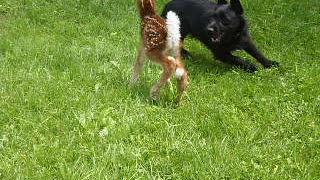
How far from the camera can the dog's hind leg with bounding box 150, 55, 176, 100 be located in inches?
202

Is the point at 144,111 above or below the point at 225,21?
below

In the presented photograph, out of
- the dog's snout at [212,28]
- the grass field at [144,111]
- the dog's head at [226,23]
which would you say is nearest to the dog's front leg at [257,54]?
the grass field at [144,111]

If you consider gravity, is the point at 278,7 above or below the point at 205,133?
above

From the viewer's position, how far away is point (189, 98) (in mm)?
5344

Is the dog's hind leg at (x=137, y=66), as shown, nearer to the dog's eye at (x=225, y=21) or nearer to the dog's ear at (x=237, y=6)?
the dog's eye at (x=225, y=21)

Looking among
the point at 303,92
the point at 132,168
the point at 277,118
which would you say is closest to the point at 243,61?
the point at 303,92

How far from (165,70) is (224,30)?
5.20 feet

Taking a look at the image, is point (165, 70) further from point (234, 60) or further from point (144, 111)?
point (234, 60)

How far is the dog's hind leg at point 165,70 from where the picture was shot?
514 centimetres

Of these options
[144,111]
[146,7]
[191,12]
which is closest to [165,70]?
[144,111]

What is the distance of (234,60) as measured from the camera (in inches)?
258

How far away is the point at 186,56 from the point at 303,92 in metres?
1.95

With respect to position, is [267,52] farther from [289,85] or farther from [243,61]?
[289,85]

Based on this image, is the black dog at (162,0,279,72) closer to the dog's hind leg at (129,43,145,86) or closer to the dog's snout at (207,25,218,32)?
the dog's snout at (207,25,218,32)
